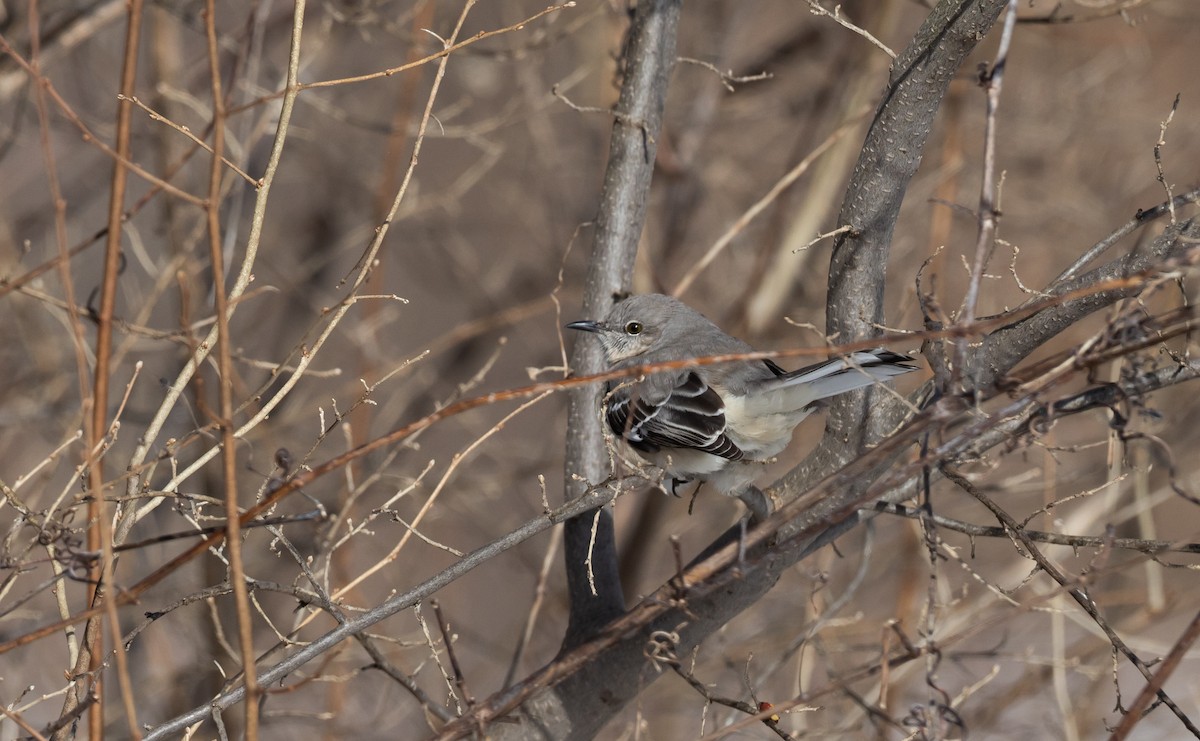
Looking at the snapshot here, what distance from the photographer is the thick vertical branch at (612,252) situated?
11.6 ft

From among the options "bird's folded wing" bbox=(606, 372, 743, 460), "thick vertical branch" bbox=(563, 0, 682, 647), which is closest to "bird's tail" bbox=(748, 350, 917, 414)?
"bird's folded wing" bbox=(606, 372, 743, 460)

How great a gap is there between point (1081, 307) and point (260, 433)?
4.66m

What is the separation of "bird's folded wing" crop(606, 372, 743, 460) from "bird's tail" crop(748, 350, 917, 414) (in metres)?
0.16

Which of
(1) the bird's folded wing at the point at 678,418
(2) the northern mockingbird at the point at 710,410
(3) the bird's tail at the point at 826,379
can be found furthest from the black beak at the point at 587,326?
(3) the bird's tail at the point at 826,379

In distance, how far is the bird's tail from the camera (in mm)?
2564

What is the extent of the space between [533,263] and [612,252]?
4299 mm

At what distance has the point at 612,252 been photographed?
12.6ft

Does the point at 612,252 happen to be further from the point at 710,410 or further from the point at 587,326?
the point at 710,410

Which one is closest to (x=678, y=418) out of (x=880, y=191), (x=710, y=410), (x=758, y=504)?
(x=710, y=410)

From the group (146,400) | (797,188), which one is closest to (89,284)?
(146,400)

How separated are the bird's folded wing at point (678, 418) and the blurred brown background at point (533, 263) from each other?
5.66ft

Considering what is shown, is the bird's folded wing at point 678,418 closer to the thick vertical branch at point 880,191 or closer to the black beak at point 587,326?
the black beak at point 587,326

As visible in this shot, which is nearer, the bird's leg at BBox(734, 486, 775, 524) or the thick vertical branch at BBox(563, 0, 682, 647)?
the bird's leg at BBox(734, 486, 775, 524)

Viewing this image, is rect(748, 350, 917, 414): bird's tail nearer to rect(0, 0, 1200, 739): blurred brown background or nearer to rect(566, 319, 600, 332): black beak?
rect(566, 319, 600, 332): black beak
